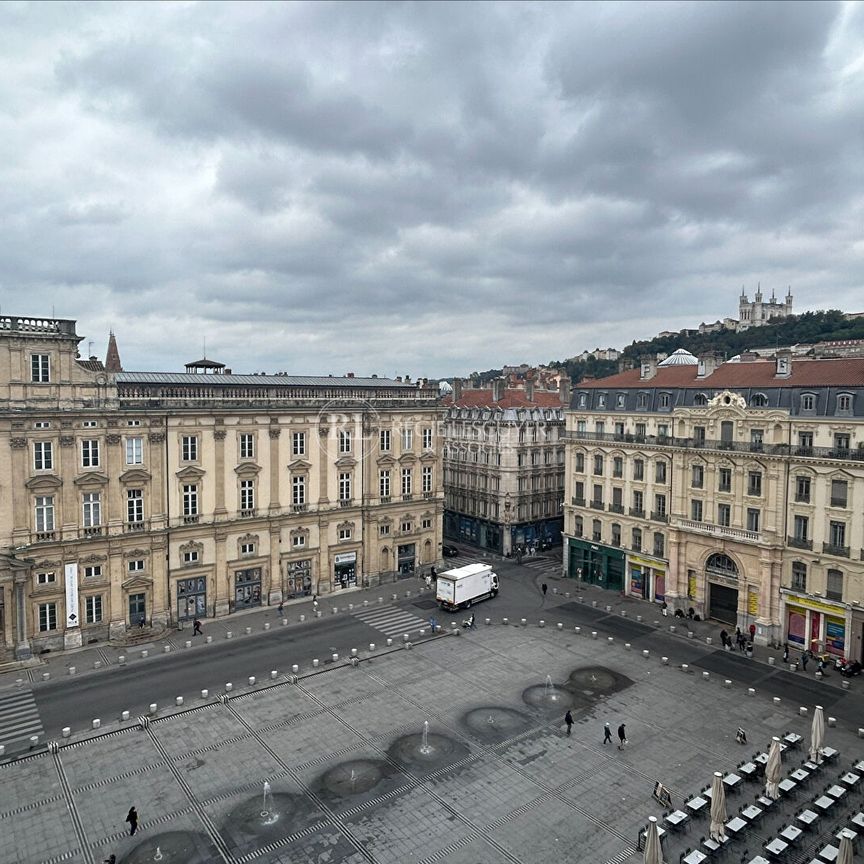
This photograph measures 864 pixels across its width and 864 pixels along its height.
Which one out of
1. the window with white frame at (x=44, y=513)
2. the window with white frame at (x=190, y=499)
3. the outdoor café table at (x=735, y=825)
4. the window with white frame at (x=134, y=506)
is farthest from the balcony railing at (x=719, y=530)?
the window with white frame at (x=44, y=513)

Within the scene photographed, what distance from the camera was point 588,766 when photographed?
3619 centimetres

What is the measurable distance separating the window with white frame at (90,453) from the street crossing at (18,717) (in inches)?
669

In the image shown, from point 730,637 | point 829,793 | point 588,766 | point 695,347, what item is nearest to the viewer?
point 829,793

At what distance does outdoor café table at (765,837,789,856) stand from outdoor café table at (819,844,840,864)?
138 cm

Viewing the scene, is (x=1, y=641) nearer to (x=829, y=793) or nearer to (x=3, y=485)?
(x=3, y=485)

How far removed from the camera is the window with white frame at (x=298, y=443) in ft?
210

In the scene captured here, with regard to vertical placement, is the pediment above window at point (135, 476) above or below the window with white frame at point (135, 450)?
below

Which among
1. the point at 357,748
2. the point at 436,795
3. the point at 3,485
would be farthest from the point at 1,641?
the point at 436,795

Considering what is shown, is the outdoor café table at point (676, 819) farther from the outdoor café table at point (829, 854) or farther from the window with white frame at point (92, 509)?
the window with white frame at point (92, 509)

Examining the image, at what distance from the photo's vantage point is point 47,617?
51.5m

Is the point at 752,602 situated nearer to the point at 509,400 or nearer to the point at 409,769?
the point at 409,769

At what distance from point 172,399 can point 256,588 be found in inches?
763

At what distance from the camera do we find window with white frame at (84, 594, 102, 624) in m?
53.3

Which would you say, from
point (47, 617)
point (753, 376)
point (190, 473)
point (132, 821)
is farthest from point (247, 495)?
point (753, 376)
